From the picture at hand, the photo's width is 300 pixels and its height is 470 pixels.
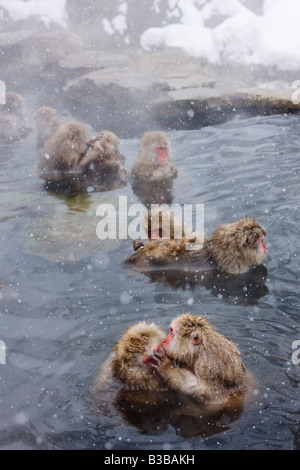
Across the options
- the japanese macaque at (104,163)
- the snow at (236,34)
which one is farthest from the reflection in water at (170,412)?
the snow at (236,34)

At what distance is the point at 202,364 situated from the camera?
3191 millimetres

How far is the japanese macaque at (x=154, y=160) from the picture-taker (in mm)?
7008

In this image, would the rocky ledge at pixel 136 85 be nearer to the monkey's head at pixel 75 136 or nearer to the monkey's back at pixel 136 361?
the monkey's head at pixel 75 136

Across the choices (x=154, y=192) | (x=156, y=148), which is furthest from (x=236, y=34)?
(x=154, y=192)

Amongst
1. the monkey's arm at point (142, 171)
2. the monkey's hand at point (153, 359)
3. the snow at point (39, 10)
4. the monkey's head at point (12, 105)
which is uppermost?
the snow at point (39, 10)

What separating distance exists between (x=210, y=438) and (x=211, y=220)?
10.3 feet

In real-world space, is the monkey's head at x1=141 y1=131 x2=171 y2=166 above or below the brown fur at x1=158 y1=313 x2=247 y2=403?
above

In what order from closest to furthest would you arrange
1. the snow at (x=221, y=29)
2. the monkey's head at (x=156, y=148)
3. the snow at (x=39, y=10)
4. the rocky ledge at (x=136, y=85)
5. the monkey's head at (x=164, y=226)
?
the monkey's head at (x=164, y=226), the monkey's head at (x=156, y=148), the rocky ledge at (x=136, y=85), the snow at (x=221, y=29), the snow at (x=39, y=10)

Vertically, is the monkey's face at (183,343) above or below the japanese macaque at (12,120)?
below

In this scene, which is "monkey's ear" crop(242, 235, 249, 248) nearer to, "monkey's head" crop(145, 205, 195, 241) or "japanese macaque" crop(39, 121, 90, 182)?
"monkey's head" crop(145, 205, 195, 241)

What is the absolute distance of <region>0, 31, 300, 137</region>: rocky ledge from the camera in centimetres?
966

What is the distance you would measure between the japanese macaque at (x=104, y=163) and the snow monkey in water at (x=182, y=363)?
4064mm

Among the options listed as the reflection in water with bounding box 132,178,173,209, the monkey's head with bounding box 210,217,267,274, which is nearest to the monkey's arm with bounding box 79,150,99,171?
the reflection in water with bounding box 132,178,173,209

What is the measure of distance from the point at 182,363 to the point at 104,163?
14.5 ft
